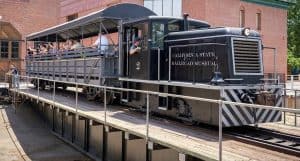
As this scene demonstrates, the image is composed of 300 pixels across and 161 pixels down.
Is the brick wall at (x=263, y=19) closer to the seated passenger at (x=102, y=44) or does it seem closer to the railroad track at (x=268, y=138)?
the seated passenger at (x=102, y=44)

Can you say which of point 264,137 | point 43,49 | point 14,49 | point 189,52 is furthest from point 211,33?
point 14,49

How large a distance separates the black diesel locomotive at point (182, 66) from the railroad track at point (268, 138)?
29 centimetres

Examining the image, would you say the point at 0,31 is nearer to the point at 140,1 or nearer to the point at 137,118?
the point at 140,1

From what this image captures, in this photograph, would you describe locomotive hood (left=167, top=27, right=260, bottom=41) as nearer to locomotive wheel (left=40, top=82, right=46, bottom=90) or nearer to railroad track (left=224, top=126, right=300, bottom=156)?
railroad track (left=224, top=126, right=300, bottom=156)

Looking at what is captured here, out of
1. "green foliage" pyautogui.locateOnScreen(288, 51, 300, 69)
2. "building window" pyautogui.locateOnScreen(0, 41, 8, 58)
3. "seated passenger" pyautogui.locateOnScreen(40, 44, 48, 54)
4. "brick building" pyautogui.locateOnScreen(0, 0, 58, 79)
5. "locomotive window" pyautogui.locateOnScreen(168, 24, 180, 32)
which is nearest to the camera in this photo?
"locomotive window" pyautogui.locateOnScreen(168, 24, 180, 32)

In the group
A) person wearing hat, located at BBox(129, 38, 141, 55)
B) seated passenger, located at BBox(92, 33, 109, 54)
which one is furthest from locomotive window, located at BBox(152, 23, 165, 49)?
seated passenger, located at BBox(92, 33, 109, 54)

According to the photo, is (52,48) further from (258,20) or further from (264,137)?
(258,20)

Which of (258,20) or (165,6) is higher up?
(165,6)

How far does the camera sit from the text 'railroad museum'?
113 feet

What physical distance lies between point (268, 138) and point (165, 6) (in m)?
26.1

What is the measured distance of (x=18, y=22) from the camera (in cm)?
3950

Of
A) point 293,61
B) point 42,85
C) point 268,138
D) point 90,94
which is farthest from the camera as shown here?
point 293,61

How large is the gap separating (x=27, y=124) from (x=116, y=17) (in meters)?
11.4

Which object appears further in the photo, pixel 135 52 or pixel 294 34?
pixel 294 34
